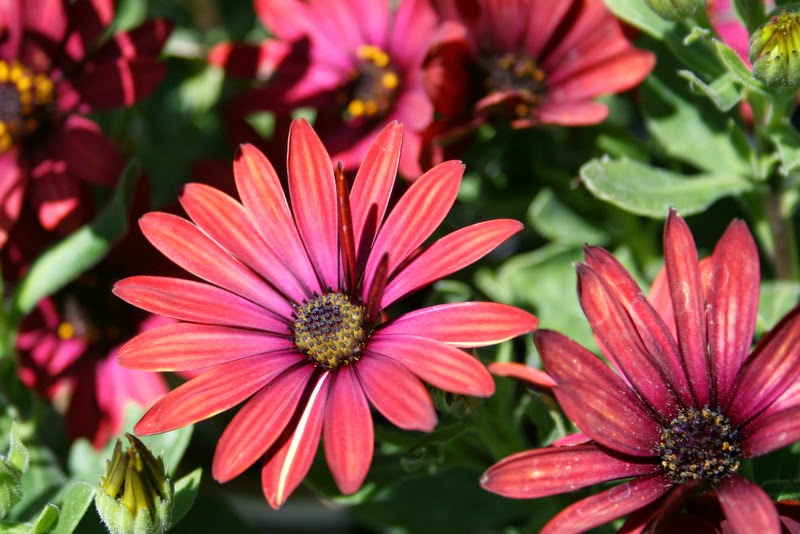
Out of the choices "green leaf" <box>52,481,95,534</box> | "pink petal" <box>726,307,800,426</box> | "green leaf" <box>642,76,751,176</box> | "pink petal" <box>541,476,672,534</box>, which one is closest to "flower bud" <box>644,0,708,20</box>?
"green leaf" <box>642,76,751,176</box>

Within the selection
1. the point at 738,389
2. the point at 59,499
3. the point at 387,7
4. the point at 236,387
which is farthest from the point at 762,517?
the point at 387,7

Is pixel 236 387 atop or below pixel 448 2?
below

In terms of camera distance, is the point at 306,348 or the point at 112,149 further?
the point at 112,149

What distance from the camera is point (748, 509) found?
656 millimetres

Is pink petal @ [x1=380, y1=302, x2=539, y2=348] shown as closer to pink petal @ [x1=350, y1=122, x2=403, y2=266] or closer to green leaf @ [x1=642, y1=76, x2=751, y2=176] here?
pink petal @ [x1=350, y1=122, x2=403, y2=266]

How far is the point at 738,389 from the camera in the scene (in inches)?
30.7

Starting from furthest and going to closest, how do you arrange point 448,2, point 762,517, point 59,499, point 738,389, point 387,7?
point 387,7
point 448,2
point 59,499
point 738,389
point 762,517

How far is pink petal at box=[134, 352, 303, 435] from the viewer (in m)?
0.76

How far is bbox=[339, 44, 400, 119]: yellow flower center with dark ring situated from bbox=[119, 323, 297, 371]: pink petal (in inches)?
17.3

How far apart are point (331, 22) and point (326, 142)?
178mm

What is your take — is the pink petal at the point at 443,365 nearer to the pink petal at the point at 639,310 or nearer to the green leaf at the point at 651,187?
the pink petal at the point at 639,310

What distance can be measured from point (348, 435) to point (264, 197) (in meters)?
0.26

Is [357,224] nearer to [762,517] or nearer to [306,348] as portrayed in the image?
[306,348]

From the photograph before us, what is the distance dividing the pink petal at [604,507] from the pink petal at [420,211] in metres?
0.26
